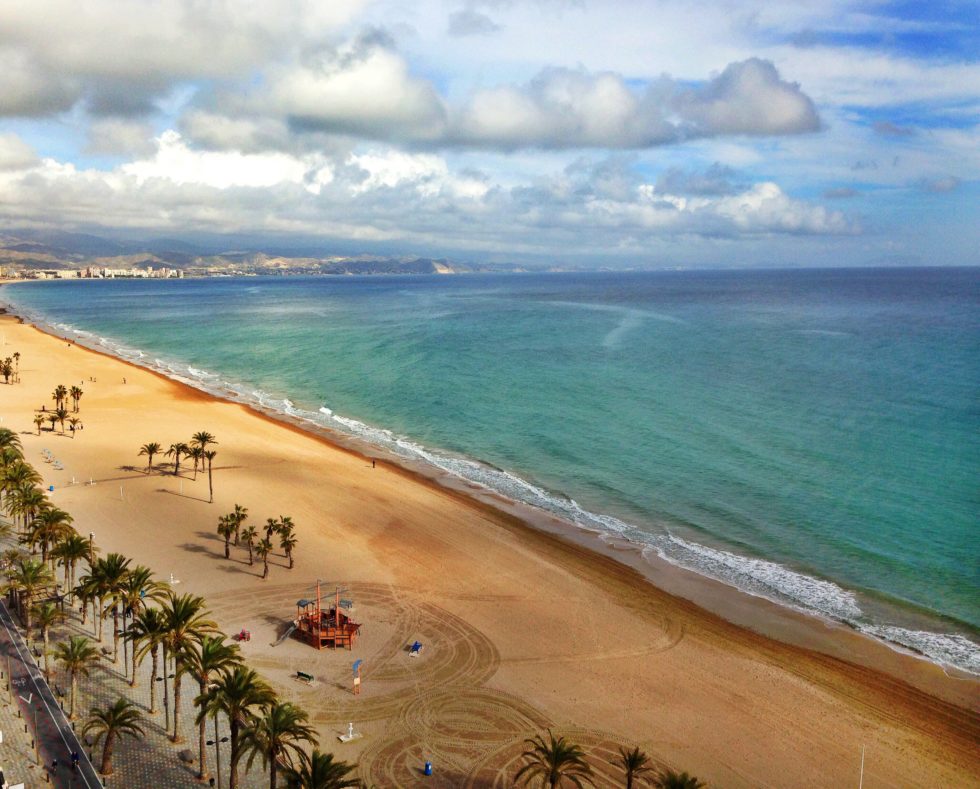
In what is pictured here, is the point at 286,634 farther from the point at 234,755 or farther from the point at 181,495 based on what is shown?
the point at 181,495

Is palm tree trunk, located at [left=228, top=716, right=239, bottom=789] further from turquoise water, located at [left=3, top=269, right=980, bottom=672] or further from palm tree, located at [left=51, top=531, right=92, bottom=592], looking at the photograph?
turquoise water, located at [left=3, top=269, right=980, bottom=672]

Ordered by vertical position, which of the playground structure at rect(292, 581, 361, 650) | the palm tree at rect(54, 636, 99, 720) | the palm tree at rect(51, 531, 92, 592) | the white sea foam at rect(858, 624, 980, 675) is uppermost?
the palm tree at rect(51, 531, 92, 592)

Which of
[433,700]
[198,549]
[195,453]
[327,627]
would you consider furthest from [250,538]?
[433,700]

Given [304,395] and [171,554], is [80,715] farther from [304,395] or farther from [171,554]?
[304,395]

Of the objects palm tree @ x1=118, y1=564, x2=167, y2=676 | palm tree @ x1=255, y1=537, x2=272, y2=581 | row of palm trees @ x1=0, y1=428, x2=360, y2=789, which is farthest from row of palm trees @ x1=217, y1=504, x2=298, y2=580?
palm tree @ x1=118, y1=564, x2=167, y2=676

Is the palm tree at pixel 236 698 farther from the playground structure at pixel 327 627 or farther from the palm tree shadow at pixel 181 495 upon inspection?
the palm tree shadow at pixel 181 495

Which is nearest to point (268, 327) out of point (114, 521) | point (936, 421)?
point (114, 521)
